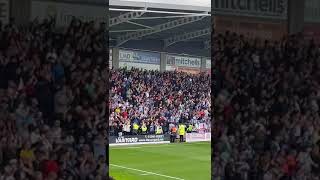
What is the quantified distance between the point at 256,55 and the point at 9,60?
2.77 m

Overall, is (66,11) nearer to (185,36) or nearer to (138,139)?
(138,139)

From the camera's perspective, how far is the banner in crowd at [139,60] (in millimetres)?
25672

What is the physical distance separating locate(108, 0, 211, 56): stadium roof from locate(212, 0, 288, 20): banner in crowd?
10.4m

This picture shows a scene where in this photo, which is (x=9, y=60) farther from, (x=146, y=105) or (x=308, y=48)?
(x=146, y=105)

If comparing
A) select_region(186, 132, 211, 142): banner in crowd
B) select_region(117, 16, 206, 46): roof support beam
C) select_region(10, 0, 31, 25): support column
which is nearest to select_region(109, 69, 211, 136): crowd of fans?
select_region(186, 132, 211, 142): banner in crowd

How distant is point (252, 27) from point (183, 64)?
22203mm

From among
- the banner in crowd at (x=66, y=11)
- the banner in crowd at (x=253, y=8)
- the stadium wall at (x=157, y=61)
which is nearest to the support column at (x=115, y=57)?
the stadium wall at (x=157, y=61)

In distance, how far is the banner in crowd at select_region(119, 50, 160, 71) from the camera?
84.2ft

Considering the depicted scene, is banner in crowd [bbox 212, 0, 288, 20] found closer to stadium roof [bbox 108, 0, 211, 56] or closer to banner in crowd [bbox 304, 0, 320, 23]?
banner in crowd [bbox 304, 0, 320, 23]

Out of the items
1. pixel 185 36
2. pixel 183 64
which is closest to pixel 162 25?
pixel 185 36

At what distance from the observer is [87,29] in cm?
541

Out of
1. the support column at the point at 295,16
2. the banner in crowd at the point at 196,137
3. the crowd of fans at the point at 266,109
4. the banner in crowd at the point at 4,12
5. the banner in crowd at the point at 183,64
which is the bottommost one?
the banner in crowd at the point at 196,137

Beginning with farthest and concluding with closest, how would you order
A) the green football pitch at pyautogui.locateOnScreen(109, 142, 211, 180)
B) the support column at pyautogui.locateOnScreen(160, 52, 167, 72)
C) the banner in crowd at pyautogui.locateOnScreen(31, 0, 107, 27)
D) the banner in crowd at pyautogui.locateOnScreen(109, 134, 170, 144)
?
1. the support column at pyautogui.locateOnScreen(160, 52, 167, 72)
2. the banner in crowd at pyautogui.locateOnScreen(109, 134, 170, 144)
3. the green football pitch at pyautogui.locateOnScreen(109, 142, 211, 180)
4. the banner in crowd at pyautogui.locateOnScreen(31, 0, 107, 27)

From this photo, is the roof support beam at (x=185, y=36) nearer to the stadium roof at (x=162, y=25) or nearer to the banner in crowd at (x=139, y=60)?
the stadium roof at (x=162, y=25)
